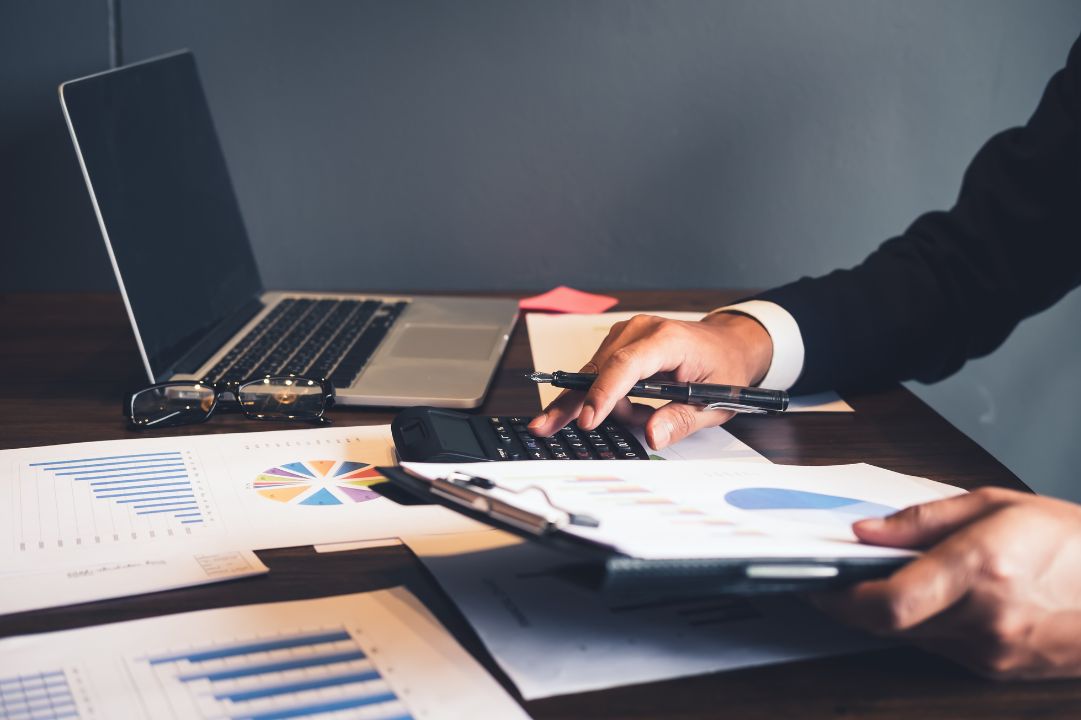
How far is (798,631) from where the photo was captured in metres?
0.57

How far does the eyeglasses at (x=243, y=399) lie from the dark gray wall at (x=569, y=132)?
0.64 metres

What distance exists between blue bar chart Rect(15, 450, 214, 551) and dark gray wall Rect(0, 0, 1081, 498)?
29.8 inches

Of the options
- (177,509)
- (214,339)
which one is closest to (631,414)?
(177,509)

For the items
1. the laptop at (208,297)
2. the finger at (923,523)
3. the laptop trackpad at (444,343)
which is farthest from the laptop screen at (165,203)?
the finger at (923,523)

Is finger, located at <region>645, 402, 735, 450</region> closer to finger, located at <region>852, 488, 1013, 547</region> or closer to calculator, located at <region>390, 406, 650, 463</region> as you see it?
calculator, located at <region>390, 406, 650, 463</region>

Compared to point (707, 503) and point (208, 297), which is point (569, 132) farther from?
point (707, 503)

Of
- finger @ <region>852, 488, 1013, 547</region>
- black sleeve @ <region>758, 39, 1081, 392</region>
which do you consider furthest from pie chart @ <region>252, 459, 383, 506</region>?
black sleeve @ <region>758, 39, 1081, 392</region>

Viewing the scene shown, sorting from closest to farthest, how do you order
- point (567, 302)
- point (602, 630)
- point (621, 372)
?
point (602, 630) < point (621, 372) < point (567, 302)

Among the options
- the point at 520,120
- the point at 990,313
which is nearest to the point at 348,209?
the point at 520,120

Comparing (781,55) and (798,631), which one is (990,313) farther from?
(798,631)

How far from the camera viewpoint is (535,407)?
931 millimetres

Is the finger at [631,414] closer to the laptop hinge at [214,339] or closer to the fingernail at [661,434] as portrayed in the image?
the fingernail at [661,434]

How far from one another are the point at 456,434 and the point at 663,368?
20 cm

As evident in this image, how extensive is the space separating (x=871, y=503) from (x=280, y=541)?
15.3 inches
